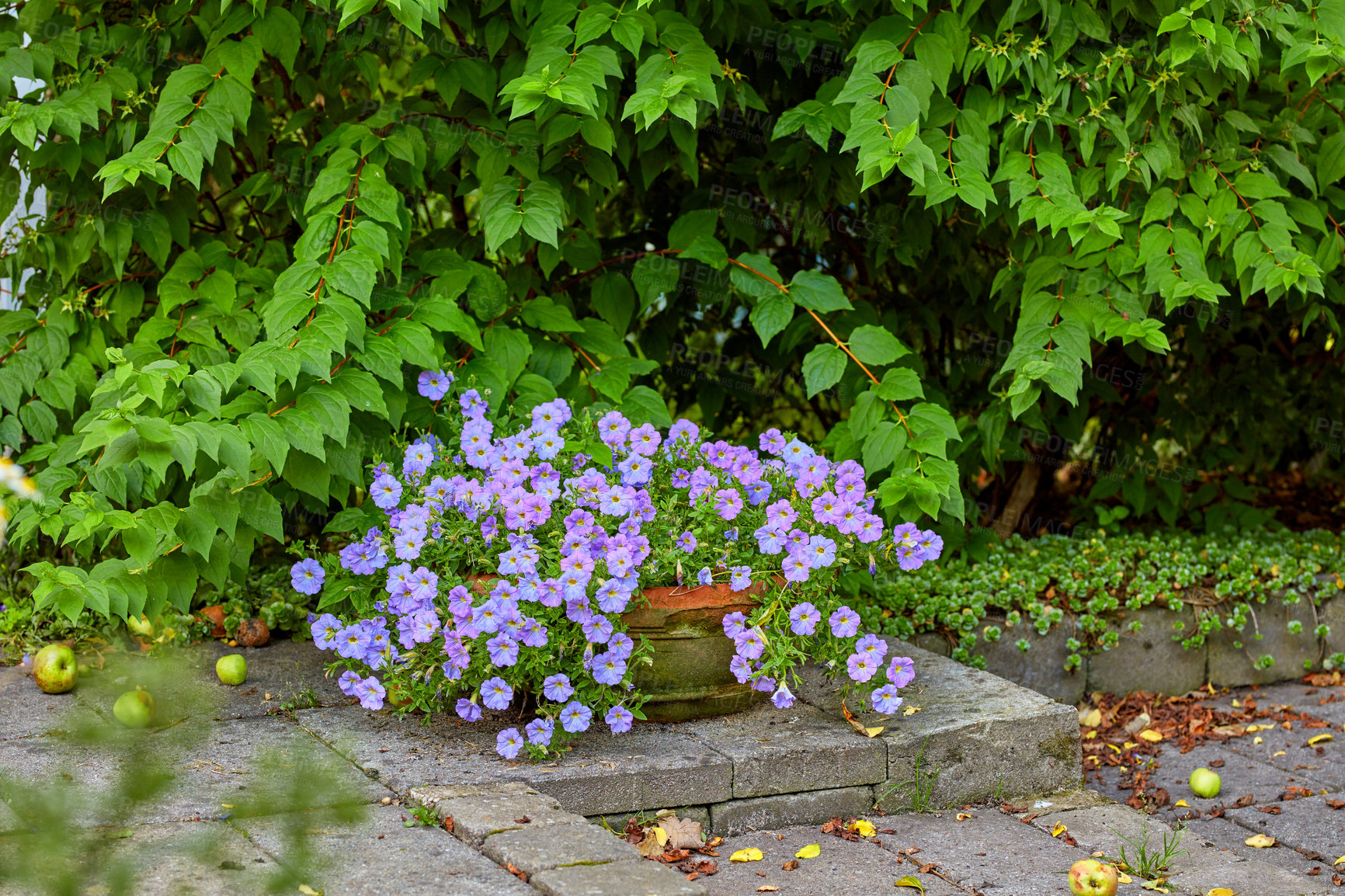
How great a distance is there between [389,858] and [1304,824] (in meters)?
2.13

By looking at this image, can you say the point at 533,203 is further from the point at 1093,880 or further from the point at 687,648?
the point at 1093,880

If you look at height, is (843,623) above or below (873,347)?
below

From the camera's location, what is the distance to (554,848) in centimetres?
191

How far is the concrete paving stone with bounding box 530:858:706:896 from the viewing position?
177 cm

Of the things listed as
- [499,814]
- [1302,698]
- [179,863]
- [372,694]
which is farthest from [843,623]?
[1302,698]

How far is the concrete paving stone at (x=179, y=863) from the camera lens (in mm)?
1700

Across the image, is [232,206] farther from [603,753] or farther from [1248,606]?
[1248,606]

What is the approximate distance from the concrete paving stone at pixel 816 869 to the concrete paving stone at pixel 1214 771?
0.97 meters

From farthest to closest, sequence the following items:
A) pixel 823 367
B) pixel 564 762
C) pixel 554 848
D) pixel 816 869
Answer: pixel 823 367, pixel 564 762, pixel 816 869, pixel 554 848

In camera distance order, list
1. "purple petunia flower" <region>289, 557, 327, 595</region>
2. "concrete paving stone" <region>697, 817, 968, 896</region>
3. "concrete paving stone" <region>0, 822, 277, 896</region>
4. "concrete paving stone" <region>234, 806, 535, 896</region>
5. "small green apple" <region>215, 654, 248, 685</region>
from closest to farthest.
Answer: "concrete paving stone" <region>0, 822, 277, 896</region> < "concrete paving stone" <region>234, 806, 535, 896</region> < "concrete paving stone" <region>697, 817, 968, 896</region> < "purple petunia flower" <region>289, 557, 327, 595</region> < "small green apple" <region>215, 654, 248, 685</region>

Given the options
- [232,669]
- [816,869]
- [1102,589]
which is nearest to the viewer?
[816,869]

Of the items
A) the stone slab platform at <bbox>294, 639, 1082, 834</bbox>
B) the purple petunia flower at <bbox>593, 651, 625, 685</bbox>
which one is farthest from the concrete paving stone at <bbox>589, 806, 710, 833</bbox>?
the purple petunia flower at <bbox>593, 651, 625, 685</bbox>

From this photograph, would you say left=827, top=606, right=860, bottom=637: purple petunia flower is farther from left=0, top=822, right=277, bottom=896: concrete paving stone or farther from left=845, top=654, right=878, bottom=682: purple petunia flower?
left=0, top=822, right=277, bottom=896: concrete paving stone

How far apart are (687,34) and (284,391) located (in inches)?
52.1
